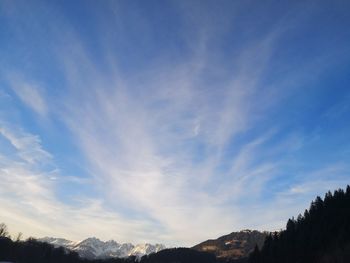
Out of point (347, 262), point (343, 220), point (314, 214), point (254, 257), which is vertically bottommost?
point (347, 262)

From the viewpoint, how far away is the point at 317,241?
157125mm

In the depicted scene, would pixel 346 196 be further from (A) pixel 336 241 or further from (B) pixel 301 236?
(A) pixel 336 241

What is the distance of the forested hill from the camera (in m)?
140

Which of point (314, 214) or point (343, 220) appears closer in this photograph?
point (343, 220)

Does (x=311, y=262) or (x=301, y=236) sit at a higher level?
(x=301, y=236)

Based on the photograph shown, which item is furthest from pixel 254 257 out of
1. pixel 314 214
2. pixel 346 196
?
pixel 346 196

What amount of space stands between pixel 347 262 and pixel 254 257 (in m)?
64.0

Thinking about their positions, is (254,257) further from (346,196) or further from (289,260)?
(346,196)

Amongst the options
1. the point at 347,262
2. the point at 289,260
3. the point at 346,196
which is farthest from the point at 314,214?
the point at 347,262

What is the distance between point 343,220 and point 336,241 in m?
20.3

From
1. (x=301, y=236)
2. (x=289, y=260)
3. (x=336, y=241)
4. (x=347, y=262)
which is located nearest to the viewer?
(x=347, y=262)

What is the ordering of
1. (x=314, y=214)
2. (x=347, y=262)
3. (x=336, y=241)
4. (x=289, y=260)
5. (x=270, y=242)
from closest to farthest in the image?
(x=347, y=262) → (x=336, y=241) → (x=289, y=260) → (x=270, y=242) → (x=314, y=214)

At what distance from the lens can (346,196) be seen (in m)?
194

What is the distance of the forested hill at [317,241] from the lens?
13980 centimetres
